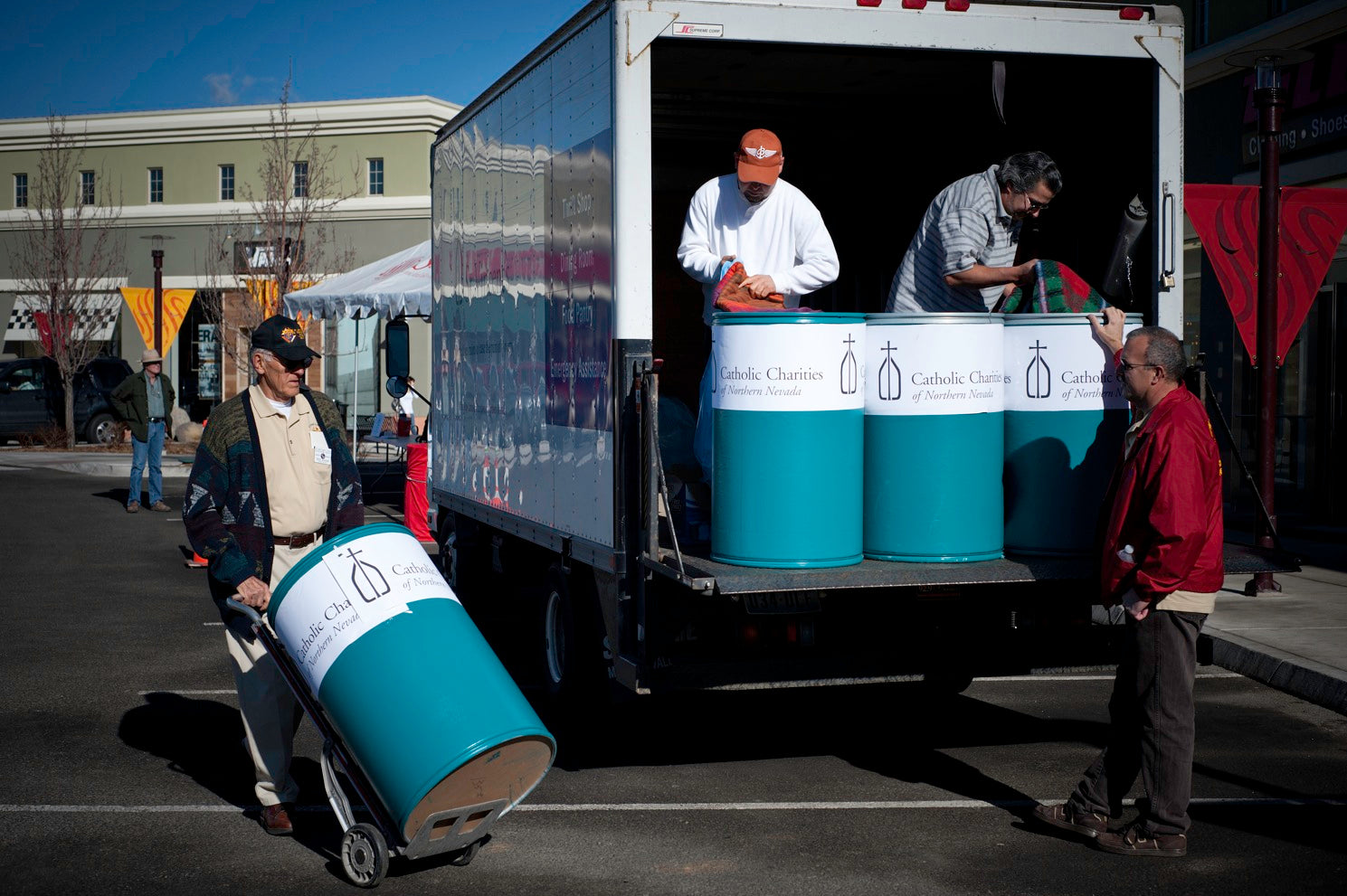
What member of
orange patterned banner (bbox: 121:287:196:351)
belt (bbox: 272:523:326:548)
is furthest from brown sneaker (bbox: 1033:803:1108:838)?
orange patterned banner (bbox: 121:287:196:351)

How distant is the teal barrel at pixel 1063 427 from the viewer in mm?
5953

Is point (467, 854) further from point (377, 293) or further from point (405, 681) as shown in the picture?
point (377, 293)

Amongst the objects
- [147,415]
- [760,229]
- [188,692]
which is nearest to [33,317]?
[147,415]

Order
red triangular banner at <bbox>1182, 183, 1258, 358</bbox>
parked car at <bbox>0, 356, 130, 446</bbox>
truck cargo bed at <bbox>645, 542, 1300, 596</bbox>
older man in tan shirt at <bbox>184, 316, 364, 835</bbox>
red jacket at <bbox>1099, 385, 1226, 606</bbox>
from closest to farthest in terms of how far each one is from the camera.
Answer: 1. red jacket at <bbox>1099, 385, 1226, 606</bbox>
2. truck cargo bed at <bbox>645, 542, 1300, 596</bbox>
3. older man in tan shirt at <bbox>184, 316, 364, 835</bbox>
4. red triangular banner at <bbox>1182, 183, 1258, 358</bbox>
5. parked car at <bbox>0, 356, 130, 446</bbox>

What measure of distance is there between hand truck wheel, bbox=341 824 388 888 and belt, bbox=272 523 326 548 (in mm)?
1188

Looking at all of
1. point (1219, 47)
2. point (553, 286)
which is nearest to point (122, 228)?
point (1219, 47)

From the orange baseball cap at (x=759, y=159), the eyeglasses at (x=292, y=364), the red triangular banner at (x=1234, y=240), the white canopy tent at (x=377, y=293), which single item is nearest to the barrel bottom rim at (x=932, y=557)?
the orange baseball cap at (x=759, y=159)

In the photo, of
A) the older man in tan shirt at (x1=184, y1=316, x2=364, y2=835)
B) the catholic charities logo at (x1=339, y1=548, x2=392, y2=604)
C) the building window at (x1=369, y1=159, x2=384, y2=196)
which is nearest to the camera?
the catholic charities logo at (x1=339, y1=548, x2=392, y2=604)

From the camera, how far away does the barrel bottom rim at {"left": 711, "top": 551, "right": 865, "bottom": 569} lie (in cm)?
557

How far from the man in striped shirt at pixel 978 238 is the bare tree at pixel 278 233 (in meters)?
22.2

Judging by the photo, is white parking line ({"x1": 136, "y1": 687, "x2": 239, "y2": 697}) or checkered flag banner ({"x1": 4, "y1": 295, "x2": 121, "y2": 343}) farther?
checkered flag banner ({"x1": 4, "y1": 295, "x2": 121, "y2": 343})

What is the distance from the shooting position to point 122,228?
4212 cm

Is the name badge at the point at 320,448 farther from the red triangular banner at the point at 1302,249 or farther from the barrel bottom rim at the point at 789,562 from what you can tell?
the red triangular banner at the point at 1302,249

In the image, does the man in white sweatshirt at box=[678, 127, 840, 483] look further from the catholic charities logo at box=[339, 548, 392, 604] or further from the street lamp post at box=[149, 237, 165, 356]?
the street lamp post at box=[149, 237, 165, 356]
